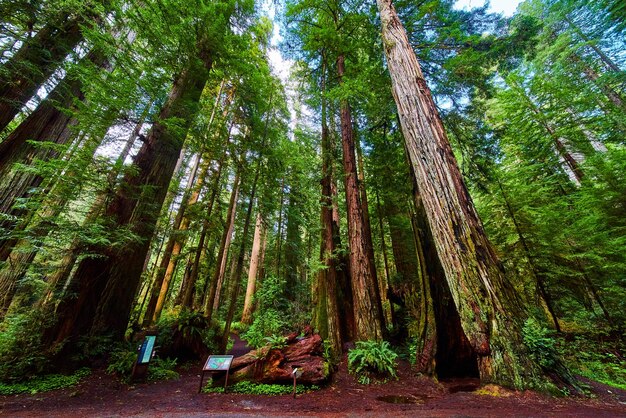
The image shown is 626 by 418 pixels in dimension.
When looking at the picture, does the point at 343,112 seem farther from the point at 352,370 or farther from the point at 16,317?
the point at 16,317

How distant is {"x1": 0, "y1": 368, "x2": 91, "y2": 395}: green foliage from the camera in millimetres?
3889

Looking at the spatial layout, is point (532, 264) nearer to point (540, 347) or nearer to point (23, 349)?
point (540, 347)

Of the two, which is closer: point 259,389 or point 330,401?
point 330,401

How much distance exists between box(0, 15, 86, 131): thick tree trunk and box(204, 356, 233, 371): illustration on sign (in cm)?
652

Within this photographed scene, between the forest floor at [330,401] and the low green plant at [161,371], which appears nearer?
the forest floor at [330,401]

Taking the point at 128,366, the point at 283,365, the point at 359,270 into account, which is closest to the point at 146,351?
the point at 128,366

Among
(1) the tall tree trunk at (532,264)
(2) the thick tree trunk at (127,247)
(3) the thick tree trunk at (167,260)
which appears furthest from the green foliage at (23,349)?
(1) the tall tree trunk at (532,264)

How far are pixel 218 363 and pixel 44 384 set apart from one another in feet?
9.84

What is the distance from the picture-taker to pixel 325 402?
3930 millimetres

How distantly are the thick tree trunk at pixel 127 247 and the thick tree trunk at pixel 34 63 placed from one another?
7.23 feet

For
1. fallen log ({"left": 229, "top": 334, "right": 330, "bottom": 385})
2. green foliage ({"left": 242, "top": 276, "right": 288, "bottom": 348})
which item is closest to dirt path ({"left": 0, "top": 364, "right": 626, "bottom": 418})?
fallen log ({"left": 229, "top": 334, "right": 330, "bottom": 385})

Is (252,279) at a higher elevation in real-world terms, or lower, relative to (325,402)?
higher

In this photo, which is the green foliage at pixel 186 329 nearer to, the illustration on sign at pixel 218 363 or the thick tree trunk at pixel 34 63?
the illustration on sign at pixel 218 363

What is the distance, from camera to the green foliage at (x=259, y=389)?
14.6 feet
